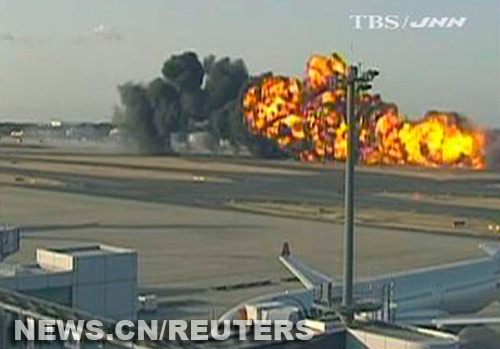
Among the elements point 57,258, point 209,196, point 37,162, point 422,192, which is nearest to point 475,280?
point 57,258

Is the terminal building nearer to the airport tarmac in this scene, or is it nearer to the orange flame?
the airport tarmac

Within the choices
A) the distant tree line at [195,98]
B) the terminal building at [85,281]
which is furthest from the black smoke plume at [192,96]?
the terminal building at [85,281]

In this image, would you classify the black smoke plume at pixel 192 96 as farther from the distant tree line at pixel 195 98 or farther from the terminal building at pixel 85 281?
the terminal building at pixel 85 281

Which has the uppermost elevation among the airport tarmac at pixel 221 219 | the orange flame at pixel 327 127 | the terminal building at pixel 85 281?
the orange flame at pixel 327 127

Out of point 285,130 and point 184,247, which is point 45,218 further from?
point 285,130

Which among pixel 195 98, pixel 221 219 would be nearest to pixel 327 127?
pixel 195 98

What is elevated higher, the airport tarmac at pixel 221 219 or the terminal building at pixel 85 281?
the terminal building at pixel 85 281

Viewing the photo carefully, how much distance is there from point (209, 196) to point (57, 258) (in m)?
85.7

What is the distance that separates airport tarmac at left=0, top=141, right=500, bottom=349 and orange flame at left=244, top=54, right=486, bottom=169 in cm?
496

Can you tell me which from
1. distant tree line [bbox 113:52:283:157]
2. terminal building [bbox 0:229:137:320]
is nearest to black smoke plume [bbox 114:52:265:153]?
distant tree line [bbox 113:52:283:157]

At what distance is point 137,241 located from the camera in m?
71.1

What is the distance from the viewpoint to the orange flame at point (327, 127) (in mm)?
154625

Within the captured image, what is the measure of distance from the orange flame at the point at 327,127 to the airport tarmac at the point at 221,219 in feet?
16.3

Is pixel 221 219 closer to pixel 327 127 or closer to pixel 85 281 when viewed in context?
pixel 85 281
